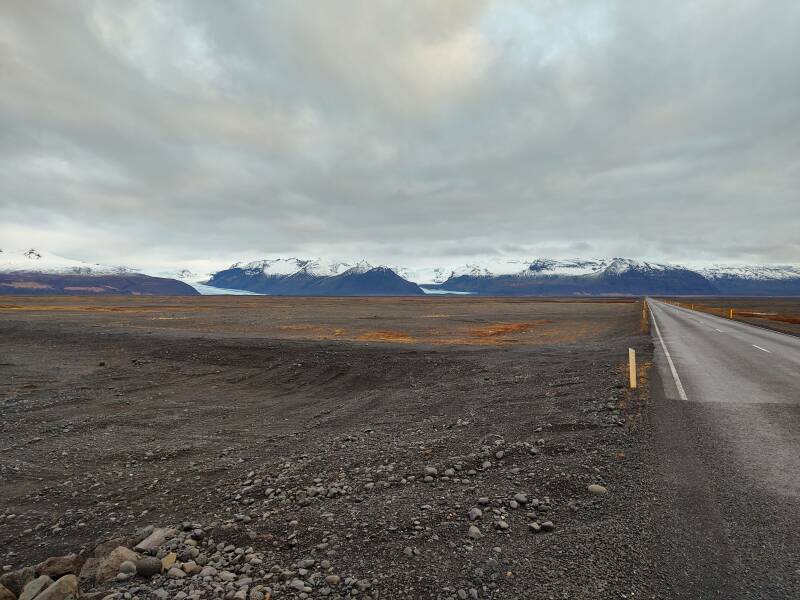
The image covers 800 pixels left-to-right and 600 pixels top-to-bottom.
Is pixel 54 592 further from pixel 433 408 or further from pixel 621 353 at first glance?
pixel 621 353

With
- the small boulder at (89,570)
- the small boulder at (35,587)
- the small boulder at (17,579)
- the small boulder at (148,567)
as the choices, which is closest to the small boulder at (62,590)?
the small boulder at (35,587)

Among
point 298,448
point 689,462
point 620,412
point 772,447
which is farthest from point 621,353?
point 298,448

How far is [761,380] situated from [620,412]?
8.03 m

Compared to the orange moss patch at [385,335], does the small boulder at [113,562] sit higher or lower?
higher

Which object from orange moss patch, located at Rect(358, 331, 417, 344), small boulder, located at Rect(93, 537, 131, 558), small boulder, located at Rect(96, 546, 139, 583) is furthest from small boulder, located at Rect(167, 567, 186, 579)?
orange moss patch, located at Rect(358, 331, 417, 344)

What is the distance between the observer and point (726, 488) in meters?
6.30

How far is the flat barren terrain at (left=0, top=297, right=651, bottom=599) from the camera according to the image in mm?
4867

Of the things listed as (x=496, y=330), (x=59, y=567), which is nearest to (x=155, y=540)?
(x=59, y=567)

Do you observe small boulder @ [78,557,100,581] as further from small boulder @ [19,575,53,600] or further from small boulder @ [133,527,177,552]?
small boulder @ [133,527,177,552]

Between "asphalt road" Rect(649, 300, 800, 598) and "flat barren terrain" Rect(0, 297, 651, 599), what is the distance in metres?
0.42

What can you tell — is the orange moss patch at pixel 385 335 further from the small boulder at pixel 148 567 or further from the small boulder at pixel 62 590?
the small boulder at pixel 62 590

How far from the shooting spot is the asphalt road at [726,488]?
14.6 ft

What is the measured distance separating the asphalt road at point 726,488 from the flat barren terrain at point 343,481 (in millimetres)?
416

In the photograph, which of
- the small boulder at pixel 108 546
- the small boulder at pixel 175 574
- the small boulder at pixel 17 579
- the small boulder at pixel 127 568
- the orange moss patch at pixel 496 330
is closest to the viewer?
A: the small boulder at pixel 175 574
